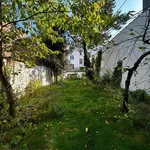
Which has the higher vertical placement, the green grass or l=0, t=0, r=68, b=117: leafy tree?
l=0, t=0, r=68, b=117: leafy tree

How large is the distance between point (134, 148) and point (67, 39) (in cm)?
957

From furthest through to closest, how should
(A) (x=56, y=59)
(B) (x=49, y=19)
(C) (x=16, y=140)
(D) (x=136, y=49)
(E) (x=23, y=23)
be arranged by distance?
1. (A) (x=56, y=59)
2. (D) (x=136, y=49)
3. (E) (x=23, y=23)
4. (B) (x=49, y=19)
5. (C) (x=16, y=140)

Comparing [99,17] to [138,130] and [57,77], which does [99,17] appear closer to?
[138,130]

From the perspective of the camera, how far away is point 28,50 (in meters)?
3.60

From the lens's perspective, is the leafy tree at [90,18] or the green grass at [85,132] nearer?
the leafy tree at [90,18]

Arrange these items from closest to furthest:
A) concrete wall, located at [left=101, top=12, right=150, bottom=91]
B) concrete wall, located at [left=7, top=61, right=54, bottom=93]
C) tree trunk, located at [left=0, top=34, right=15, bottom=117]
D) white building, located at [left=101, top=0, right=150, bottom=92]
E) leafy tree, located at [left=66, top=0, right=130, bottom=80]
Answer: leafy tree, located at [left=66, top=0, right=130, bottom=80] < white building, located at [left=101, top=0, right=150, bottom=92] < tree trunk, located at [left=0, top=34, right=15, bottom=117] < concrete wall, located at [left=101, top=12, right=150, bottom=91] < concrete wall, located at [left=7, top=61, right=54, bottom=93]

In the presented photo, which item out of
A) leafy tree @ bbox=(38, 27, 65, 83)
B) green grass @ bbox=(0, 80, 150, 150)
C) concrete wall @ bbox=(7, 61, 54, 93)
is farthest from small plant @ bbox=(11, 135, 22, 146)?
leafy tree @ bbox=(38, 27, 65, 83)

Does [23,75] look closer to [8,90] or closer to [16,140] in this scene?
[8,90]

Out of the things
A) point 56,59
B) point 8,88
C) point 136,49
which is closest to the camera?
point 8,88

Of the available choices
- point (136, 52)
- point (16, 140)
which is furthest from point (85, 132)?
point (136, 52)

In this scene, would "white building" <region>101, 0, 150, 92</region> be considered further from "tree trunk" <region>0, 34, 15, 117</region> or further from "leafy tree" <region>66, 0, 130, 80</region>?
"tree trunk" <region>0, 34, 15, 117</region>

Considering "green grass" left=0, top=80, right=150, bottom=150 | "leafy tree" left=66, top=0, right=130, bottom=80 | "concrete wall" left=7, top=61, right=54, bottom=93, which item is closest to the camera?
"leafy tree" left=66, top=0, right=130, bottom=80

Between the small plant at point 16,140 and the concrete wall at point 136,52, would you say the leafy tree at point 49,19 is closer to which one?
the concrete wall at point 136,52

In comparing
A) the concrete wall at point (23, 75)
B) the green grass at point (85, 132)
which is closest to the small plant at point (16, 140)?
the green grass at point (85, 132)
